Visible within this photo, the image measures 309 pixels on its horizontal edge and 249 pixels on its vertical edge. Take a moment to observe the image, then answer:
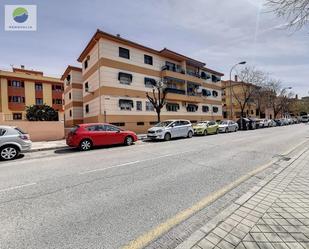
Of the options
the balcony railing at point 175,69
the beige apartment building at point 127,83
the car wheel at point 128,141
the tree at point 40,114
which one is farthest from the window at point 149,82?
the tree at point 40,114

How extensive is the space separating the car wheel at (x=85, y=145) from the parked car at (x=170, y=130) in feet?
18.1

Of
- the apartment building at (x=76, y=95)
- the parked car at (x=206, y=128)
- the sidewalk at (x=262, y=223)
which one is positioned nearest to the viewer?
the sidewalk at (x=262, y=223)

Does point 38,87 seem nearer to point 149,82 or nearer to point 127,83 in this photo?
point 127,83

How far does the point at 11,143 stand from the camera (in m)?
10.1

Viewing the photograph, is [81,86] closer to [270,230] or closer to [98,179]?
[98,179]

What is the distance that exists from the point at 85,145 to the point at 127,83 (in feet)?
44.7

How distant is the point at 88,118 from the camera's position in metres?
26.7

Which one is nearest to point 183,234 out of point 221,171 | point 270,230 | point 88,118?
point 270,230

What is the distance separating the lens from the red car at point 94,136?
12.3 meters

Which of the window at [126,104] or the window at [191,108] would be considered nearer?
the window at [126,104]

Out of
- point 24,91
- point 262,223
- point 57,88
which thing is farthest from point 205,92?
point 262,223

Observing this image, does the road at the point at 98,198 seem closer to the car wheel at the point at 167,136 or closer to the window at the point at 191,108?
the car wheel at the point at 167,136

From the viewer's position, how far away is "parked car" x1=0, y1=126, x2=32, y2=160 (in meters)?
9.89

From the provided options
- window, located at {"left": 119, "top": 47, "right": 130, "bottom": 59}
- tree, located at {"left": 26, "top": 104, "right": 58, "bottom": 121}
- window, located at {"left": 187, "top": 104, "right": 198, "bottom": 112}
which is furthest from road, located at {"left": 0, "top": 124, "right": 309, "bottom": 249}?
window, located at {"left": 187, "top": 104, "right": 198, "bottom": 112}
